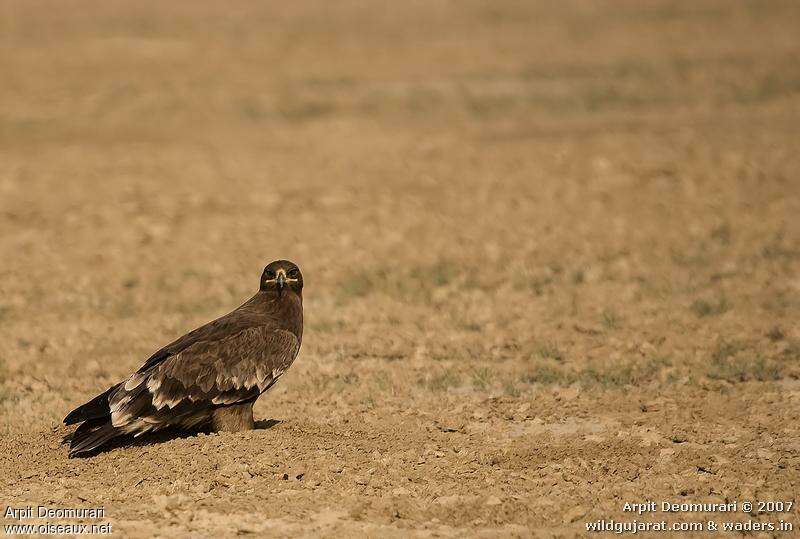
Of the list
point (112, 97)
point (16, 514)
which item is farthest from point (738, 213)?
point (112, 97)

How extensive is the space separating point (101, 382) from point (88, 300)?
3.07 m

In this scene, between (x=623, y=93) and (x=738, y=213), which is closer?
(x=738, y=213)

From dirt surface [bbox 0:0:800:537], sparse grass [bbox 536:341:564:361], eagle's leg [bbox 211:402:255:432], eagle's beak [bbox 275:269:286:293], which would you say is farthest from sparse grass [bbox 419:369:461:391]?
eagle's leg [bbox 211:402:255:432]

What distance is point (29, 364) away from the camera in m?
11.0

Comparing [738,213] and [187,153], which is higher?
[187,153]

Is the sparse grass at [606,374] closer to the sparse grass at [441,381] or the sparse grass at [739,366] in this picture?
the sparse grass at [739,366]

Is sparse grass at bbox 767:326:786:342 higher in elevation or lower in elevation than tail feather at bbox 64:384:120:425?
lower

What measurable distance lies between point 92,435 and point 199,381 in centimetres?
78

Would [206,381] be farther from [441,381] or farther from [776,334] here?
[776,334]

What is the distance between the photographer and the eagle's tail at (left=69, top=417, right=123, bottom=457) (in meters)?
7.83

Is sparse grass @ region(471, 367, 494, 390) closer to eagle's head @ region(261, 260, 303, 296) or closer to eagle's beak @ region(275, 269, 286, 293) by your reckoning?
eagle's head @ region(261, 260, 303, 296)

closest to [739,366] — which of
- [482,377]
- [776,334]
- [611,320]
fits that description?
[776,334]

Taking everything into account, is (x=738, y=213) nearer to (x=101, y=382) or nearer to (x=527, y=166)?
(x=527, y=166)

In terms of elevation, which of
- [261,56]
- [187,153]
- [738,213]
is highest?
[261,56]
